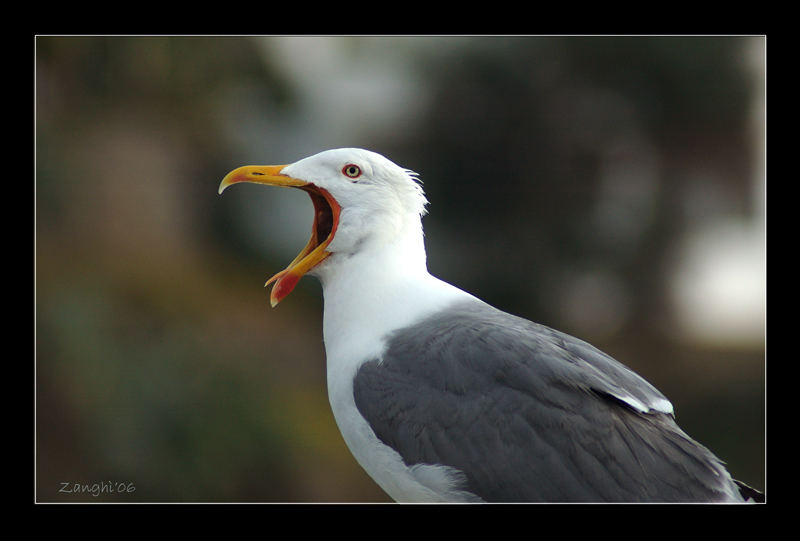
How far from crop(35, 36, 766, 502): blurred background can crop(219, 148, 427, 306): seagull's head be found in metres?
1.18

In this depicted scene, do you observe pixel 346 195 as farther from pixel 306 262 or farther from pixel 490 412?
pixel 490 412

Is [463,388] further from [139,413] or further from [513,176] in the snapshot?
[513,176]

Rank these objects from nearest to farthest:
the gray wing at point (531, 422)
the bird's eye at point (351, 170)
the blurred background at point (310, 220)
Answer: the gray wing at point (531, 422) < the bird's eye at point (351, 170) < the blurred background at point (310, 220)

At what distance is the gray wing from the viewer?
87.1 inches

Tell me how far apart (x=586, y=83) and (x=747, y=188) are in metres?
1.19

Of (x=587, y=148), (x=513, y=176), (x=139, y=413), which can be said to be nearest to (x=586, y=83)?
(x=587, y=148)

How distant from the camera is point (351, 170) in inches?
105

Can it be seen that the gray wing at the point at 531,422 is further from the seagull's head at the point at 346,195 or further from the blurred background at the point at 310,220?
the blurred background at the point at 310,220

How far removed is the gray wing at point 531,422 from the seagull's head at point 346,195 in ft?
1.41

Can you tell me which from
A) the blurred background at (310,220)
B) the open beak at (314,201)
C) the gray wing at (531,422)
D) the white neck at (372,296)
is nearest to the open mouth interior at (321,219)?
the open beak at (314,201)

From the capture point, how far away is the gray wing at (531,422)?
7.26 feet

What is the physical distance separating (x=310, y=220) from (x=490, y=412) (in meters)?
2.44

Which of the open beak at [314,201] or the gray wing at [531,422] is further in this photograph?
the open beak at [314,201]

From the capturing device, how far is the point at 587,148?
16.0 feet
